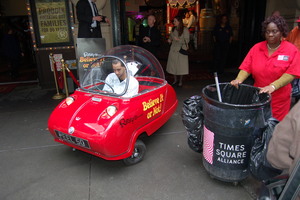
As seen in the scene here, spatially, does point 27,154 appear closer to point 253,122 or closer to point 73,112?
point 73,112

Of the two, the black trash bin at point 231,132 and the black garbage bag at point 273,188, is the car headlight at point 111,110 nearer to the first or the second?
the black trash bin at point 231,132

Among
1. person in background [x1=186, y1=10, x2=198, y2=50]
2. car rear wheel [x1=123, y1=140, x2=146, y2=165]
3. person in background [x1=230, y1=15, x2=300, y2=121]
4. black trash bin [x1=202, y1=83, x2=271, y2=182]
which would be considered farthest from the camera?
person in background [x1=186, y1=10, x2=198, y2=50]

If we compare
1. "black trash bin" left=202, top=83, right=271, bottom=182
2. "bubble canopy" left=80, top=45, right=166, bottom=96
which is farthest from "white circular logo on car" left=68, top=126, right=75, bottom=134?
"black trash bin" left=202, top=83, right=271, bottom=182

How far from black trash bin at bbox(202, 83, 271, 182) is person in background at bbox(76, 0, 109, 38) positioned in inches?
137

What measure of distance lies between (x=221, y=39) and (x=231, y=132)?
19.5 ft

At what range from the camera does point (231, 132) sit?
226cm

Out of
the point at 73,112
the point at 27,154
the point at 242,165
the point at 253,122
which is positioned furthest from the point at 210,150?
the point at 27,154

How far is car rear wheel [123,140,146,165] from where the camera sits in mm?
3028

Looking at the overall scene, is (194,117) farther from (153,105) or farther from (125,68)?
(125,68)

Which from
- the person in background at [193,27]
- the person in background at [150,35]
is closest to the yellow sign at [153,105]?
the person in background at [150,35]

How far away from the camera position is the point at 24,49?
12492 mm

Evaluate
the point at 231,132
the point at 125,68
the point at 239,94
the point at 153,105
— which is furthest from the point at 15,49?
the point at 231,132

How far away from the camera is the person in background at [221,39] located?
7.48m

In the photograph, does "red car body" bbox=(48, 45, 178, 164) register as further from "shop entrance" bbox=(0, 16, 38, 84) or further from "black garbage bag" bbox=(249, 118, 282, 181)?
"shop entrance" bbox=(0, 16, 38, 84)
